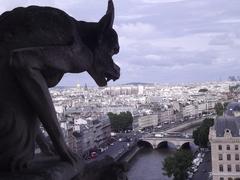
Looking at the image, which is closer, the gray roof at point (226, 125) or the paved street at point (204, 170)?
the gray roof at point (226, 125)

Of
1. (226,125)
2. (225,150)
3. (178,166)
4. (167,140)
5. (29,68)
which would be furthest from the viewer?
(167,140)

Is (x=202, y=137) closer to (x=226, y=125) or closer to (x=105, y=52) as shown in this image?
(x=226, y=125)

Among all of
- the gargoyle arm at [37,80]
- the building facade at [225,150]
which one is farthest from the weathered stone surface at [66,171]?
the building facade at [225,150]

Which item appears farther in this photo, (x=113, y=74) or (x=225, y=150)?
(x=225, y=150)

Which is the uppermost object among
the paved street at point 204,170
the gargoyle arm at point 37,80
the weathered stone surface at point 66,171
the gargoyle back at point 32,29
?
the gargoyle back at point 32,29

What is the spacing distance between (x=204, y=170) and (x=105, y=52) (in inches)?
891

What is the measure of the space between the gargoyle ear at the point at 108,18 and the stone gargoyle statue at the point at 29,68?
0.37 ft

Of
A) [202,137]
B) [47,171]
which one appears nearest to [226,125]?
[202,137]

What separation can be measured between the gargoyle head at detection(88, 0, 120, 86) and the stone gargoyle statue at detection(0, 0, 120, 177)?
0.30 feet

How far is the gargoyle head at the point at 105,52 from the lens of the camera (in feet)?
7.55

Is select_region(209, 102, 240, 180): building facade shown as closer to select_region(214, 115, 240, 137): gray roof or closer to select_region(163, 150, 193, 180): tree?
select_region(214, 115, 240, 137): gray roof

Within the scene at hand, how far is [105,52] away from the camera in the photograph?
234 centimetres

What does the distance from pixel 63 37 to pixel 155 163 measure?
28255 mm

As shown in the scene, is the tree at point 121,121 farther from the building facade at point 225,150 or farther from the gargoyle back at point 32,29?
the gargoyle back at point 32,29
